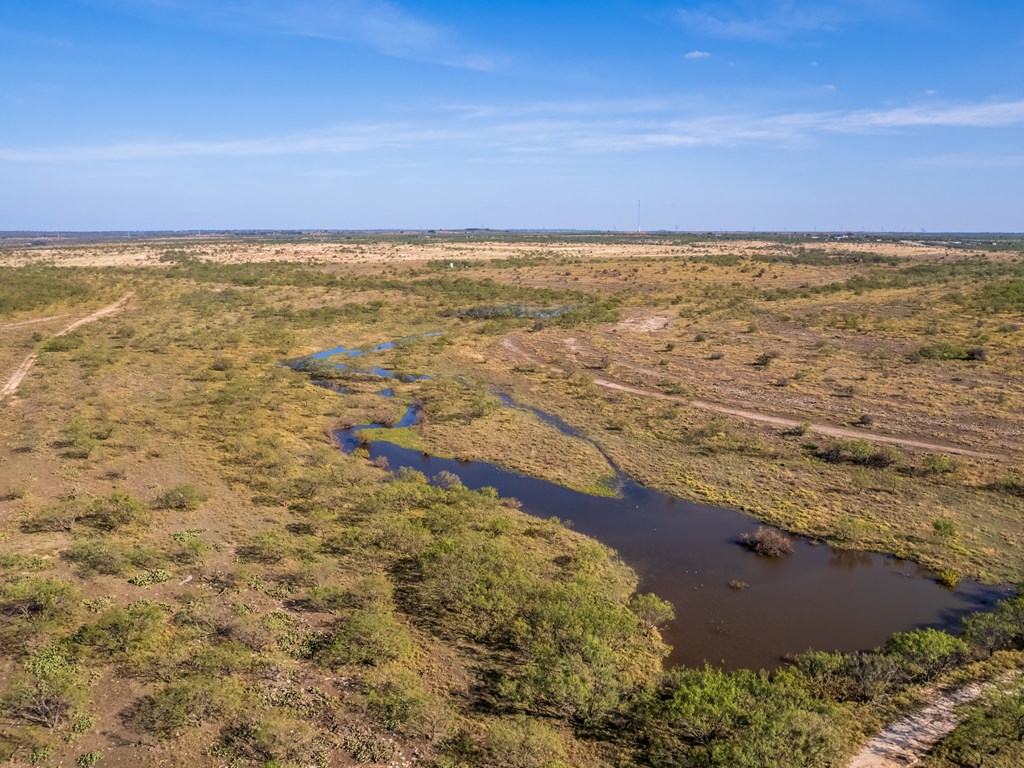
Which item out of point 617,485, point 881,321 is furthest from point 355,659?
point 881,321

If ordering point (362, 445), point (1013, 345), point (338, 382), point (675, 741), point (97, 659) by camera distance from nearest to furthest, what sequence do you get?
point (675, 741) < point (97, 659) < point (362, 445) < point (338, 382) < point (1013, 345)

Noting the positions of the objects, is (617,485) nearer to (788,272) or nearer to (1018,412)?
(1018,412)

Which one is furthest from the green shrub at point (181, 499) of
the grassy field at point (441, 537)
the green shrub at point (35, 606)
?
the green shrub at point (35, 606)

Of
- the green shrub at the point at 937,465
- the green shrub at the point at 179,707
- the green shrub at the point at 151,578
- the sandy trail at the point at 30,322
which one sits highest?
the sandy trail at the point at 30,322

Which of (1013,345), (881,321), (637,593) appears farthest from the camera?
(881,321)

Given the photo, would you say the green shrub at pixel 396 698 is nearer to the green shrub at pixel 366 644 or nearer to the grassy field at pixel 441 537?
the grassy field at pixel 441 537

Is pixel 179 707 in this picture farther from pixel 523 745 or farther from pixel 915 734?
pixel 915 734
